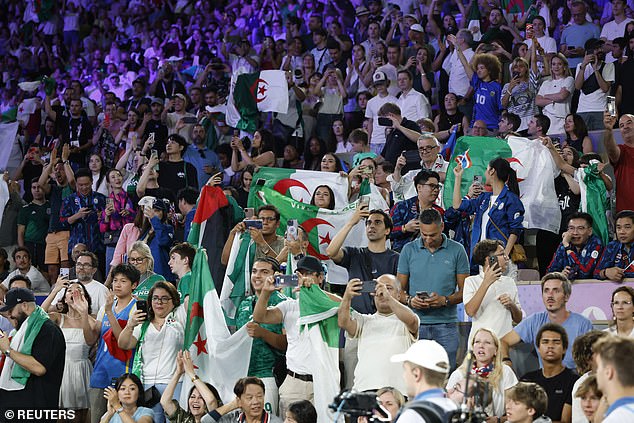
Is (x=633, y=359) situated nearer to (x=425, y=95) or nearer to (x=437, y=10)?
(x=425, y=95)

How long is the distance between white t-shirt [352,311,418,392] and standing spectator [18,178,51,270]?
7.79 metres

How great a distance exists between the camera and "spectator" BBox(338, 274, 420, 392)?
8773mm

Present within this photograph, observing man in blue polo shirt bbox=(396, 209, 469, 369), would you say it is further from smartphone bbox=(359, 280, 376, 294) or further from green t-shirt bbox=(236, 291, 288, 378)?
green t-shirt bbox=(236, 291, 288, 378)

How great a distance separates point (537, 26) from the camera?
15.4 metres

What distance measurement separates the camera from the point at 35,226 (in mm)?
15781

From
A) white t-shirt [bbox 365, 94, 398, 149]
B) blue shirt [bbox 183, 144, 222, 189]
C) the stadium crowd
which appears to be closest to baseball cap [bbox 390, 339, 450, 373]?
the stadium crowd

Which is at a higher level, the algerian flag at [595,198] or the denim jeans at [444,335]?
the algerian flag at [595,198]

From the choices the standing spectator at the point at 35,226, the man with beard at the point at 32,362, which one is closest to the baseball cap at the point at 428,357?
the man with beard at the point at 32,362

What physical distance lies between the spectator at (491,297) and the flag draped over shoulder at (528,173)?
2444 mm

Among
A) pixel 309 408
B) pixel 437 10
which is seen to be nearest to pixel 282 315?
pixel 309 408

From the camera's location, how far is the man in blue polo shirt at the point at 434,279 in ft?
31.0

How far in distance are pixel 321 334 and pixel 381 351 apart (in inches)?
A: 24.4

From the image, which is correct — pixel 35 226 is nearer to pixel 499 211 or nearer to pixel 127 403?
A: pixel 127 403

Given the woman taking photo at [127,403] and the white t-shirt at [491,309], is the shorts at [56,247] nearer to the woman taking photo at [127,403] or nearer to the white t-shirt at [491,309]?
the woman taking photo at [127,403]
